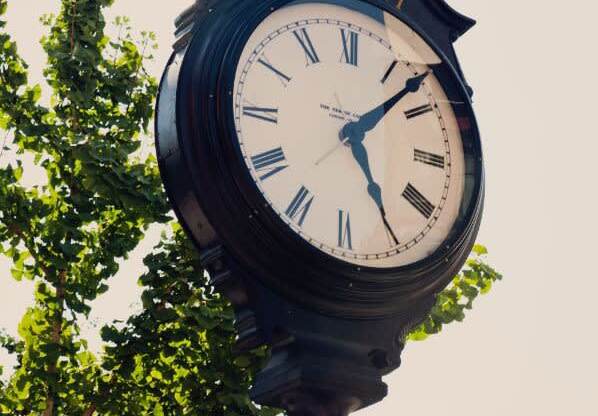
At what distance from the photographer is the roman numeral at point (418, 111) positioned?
3.51 meters

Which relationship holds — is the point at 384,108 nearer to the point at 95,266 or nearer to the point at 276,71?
the point at 276,71

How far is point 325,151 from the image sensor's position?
3.28 m

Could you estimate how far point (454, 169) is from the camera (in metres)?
3.53

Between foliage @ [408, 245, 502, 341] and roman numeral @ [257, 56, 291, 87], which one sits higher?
foliage @ [408, 245, 502, 341]

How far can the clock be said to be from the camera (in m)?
3.08

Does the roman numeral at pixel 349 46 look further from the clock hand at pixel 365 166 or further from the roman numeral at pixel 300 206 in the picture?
the roman numeral at pixel 300 206

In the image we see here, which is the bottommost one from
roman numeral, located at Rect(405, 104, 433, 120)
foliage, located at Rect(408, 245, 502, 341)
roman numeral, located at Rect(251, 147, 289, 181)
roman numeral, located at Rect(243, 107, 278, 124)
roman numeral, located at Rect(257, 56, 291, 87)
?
roman numeral, located at Rect(251, 147, 289, 181)

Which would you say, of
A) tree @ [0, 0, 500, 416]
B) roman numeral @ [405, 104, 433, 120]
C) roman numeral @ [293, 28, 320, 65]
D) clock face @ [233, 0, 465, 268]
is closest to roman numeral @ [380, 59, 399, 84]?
clock face @ [233, 0, 465, 268]

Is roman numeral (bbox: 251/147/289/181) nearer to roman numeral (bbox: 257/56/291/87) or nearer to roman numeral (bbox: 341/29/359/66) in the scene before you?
roman numeral (bbox: 257/56/291/87)

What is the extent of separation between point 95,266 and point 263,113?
441 cm

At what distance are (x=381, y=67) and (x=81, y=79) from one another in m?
4.40

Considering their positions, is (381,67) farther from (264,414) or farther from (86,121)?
(86,121)

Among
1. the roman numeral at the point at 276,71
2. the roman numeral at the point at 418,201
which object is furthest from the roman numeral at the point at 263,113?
the roman numeral at the point at 418,201

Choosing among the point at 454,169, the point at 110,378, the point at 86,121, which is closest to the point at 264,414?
the point at 110,378
